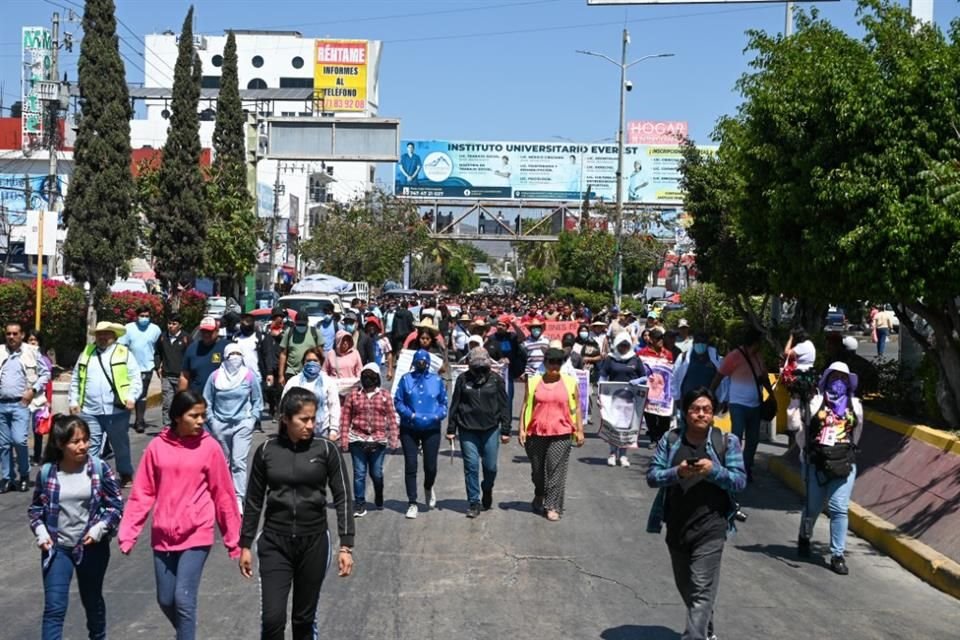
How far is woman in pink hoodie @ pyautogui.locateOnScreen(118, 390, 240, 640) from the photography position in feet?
21.1

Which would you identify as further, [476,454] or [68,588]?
[476,454]

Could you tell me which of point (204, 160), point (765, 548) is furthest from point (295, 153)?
point (765, 548)

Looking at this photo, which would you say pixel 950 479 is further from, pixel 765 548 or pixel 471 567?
pixel 471 567

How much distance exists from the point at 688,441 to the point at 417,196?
69.7 m

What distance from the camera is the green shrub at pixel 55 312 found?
2261 cm

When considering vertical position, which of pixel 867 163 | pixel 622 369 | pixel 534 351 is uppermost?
pixel 867 163

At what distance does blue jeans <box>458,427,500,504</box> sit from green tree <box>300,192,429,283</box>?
58.5 m

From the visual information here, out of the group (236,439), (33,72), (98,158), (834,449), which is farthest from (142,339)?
→ (33,72)

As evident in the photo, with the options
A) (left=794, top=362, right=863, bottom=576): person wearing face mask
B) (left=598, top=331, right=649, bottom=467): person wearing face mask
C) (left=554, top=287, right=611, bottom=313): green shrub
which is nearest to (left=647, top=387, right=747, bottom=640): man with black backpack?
(left=794, top=362, right=863, bottom=576): person wearing face mask

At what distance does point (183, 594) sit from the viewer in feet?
21.0

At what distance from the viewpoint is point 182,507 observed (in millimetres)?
6504

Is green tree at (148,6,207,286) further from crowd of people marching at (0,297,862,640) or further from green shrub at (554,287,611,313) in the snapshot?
green shrub at (554,287,611,313)

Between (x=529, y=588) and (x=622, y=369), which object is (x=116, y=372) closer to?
(x=529, y=588)

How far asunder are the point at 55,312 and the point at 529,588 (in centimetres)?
1707
